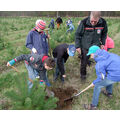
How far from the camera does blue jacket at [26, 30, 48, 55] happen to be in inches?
97.0

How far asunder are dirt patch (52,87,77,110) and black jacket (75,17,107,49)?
1000 mm

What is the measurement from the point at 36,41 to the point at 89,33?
3.56ft

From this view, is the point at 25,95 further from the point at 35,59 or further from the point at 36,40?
the point at 36,40

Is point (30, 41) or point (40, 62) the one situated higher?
point (30, 41)

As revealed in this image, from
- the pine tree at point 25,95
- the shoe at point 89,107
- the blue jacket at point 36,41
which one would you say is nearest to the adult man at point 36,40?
the blue jacket at point 36,41

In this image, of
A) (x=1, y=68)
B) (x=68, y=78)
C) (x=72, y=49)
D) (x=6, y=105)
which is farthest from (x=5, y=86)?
(x=72, y=49)

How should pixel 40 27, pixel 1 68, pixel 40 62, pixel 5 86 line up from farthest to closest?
pixel 1 68
pixel 5 86
pixel 40 27
pixel 40 62

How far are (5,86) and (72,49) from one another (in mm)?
1677

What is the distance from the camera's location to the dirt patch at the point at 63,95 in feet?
7.49

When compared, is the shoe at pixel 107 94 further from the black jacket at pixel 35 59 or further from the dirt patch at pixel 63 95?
the black jacket at pixel 35 59

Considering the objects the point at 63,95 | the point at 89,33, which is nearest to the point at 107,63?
the point at 89,33

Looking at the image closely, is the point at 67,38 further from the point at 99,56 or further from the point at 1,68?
the point at 99,56

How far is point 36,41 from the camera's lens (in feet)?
8.23

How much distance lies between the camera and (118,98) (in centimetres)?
245
